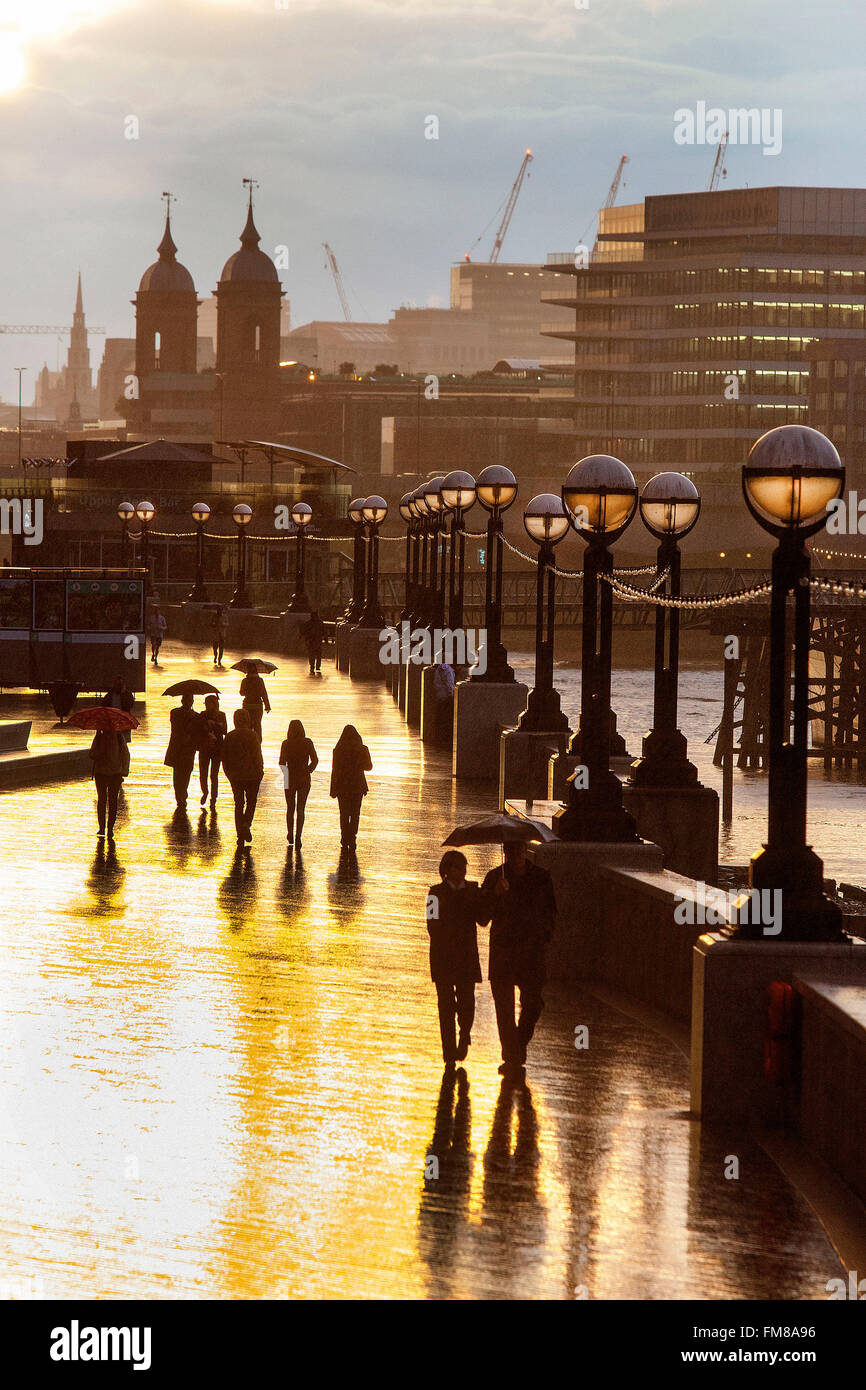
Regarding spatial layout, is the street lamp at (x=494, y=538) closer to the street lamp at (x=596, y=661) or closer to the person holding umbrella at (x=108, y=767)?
the person holding umbrella at (x=108, y=767)

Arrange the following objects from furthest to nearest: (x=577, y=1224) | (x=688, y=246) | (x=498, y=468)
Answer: (x=688, y=246), (x=498, y=468), (x=577, y=1224)

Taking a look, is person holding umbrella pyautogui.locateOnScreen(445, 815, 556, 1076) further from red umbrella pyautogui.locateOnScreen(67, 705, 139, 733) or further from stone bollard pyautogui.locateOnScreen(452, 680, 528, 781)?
stone bollard pyautogui.locateOnScreen(452, 680, 528, 781)

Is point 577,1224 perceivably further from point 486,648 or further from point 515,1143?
point 486,648

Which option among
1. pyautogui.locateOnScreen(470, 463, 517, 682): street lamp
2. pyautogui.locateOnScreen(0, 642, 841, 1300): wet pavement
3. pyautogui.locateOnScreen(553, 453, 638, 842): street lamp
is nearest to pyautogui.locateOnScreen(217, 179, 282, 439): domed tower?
pyautogui.locateOnScreen(470, 463, 517, 682): street lamp

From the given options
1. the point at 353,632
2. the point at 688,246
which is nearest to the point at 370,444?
the point at 688,246

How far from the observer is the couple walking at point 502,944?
11.0 metres

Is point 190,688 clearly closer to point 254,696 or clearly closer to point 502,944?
point 254,696

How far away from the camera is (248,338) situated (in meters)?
175

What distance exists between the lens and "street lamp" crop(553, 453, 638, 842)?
13578mm

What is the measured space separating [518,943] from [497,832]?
1485 millimetres

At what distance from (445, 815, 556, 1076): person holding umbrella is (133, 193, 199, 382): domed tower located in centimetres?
18633

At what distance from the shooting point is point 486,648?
2538 centimetres

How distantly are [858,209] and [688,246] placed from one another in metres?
14.0

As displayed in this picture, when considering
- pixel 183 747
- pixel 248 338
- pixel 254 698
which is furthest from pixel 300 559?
pixel 248 338
